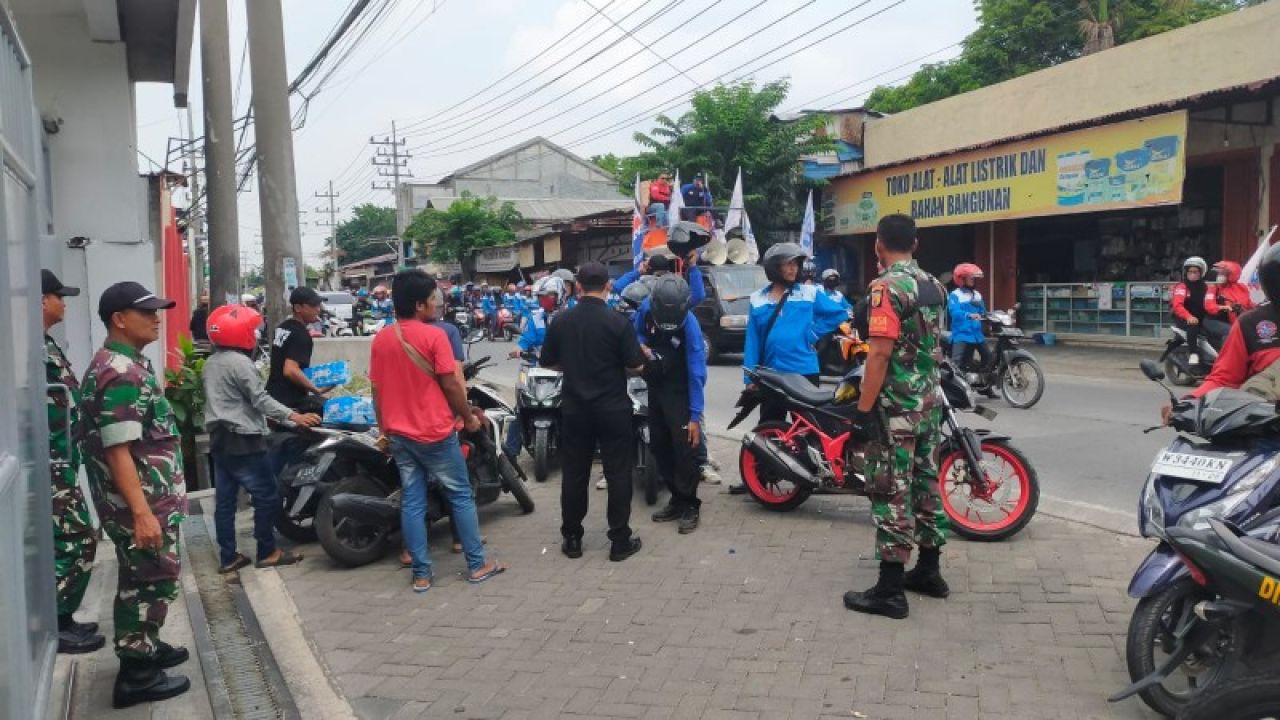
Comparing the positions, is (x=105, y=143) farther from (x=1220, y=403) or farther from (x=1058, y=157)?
(x=1058, y=157)

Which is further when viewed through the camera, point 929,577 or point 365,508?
point 365,508

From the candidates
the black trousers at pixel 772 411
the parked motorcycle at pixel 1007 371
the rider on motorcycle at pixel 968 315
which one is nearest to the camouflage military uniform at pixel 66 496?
the black trousers at pixel 772 411

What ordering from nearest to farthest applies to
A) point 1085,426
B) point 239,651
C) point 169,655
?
point 169,655, point 239,651, point 1085,426

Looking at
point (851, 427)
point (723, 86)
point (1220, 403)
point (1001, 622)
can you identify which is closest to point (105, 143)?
point (851, 427)

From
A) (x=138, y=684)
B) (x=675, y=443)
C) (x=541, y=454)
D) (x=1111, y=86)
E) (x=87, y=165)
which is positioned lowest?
(x=138, y=684)

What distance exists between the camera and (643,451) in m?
7.03

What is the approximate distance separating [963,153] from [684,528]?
46.1ft

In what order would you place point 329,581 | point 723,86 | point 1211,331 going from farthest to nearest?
point 723,86
point 1211,331
point 329,581

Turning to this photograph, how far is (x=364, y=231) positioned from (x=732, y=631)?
80.9m

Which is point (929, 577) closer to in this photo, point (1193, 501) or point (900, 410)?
point (900, 410)

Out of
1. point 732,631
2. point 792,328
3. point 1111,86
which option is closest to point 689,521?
point 792,328

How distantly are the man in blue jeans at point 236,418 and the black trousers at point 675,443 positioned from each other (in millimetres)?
2139

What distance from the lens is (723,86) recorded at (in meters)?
23.6

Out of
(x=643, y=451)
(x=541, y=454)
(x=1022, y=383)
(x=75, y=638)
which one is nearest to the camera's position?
(x=75, y=638)
